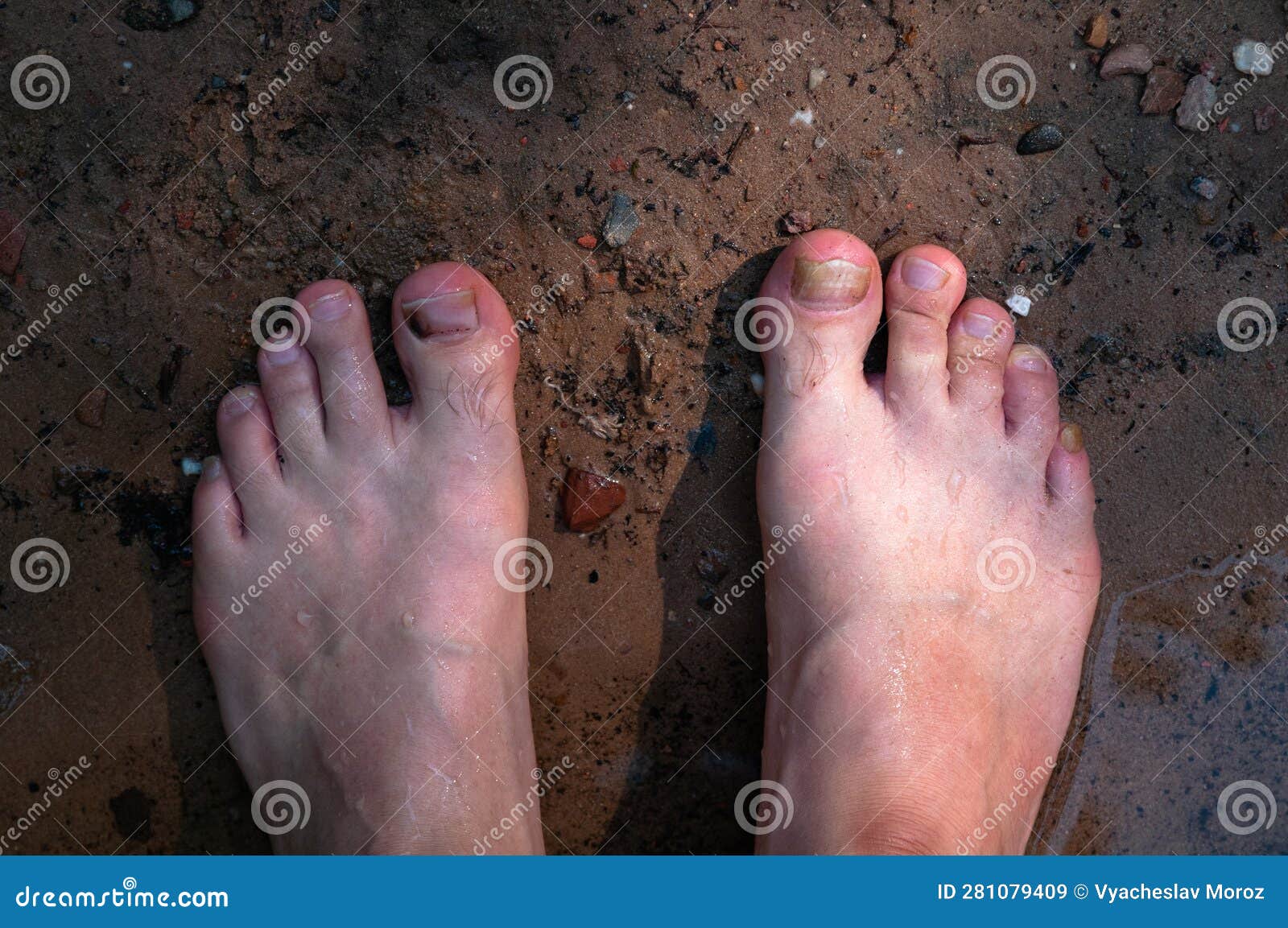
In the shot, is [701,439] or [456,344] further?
[701,439]

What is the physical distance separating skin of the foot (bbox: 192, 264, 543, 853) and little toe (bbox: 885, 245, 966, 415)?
1.07 m

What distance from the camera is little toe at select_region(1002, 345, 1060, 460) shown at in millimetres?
2416

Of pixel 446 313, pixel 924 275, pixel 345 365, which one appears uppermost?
pixel 924 275

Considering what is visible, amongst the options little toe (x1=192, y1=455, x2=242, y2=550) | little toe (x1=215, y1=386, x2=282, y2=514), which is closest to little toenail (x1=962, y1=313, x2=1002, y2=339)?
little toe (x1=215, y1=386, x2=282, y2=514)

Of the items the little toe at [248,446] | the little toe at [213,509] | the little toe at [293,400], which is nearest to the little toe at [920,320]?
the little toe at [293,400]

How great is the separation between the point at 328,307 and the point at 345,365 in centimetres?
16

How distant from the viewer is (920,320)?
93.3 inches

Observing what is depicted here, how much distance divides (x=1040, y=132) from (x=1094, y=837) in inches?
79.6

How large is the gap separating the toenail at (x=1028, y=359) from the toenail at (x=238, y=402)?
213 centimetres

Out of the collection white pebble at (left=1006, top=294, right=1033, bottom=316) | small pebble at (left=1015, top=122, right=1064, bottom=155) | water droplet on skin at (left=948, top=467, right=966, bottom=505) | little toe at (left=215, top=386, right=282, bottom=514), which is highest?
small pebble at (left=1015, top=122, right=1064, bottom=155)

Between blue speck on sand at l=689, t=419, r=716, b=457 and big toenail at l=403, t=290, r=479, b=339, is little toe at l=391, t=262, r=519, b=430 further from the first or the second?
blue speck on sand at l=689, t=419, r=716, b=457

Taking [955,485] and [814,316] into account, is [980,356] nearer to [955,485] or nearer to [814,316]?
[955,485]

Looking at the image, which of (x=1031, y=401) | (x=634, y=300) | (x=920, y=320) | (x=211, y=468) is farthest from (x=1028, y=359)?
(x=211, y=468)

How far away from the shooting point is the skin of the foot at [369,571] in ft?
7.48
